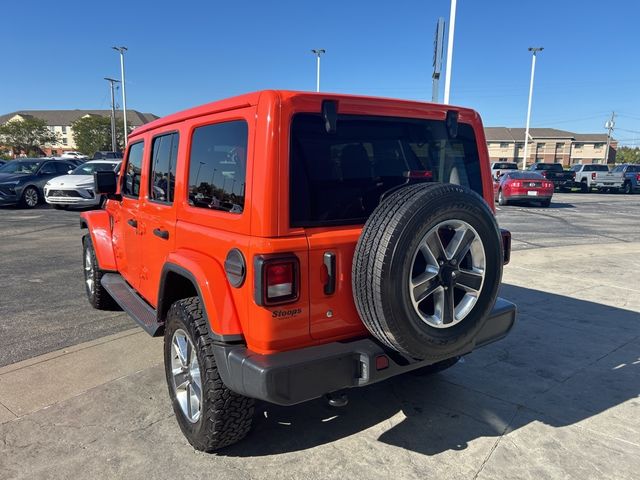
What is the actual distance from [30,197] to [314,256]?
52.6 feet

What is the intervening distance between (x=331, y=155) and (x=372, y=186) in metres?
0.32

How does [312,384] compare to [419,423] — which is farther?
[419,423]

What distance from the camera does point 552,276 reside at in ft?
22.7

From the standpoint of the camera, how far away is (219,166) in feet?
8.78

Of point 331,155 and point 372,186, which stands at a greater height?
point 331,155

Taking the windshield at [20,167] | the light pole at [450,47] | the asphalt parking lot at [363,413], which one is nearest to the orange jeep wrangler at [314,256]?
the asphalt parking lot at [363,413]

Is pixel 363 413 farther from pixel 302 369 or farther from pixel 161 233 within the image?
pixel 161 233

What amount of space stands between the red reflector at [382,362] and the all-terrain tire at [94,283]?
3.56m

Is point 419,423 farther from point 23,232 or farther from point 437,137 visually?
point 23,232

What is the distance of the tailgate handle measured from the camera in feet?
7.74

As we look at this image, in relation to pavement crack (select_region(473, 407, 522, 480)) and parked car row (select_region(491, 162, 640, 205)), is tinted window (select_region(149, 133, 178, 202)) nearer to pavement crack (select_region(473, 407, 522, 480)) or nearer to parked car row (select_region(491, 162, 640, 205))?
pavement crack (select_region(473, 407, 522, 480))

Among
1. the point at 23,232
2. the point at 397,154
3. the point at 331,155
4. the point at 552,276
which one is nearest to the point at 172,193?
the point at 331,155

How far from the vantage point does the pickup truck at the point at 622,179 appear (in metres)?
26.8

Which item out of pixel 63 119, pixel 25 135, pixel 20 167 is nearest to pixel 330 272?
pixel 20 167
